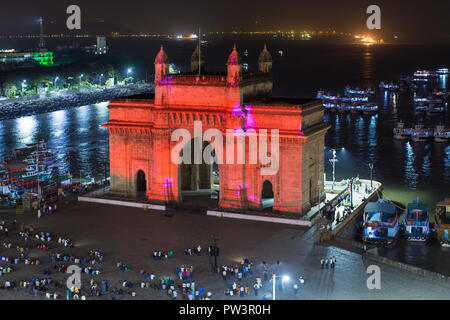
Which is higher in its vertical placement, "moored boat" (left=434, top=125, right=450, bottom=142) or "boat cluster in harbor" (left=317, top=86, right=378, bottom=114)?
"boat cluster in harbor" (left=317, top=86, right=378, bottom=114)

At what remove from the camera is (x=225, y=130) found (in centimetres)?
5794

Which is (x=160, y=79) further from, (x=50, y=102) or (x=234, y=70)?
(x=50, y=102)

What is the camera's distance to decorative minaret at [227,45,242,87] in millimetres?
57125

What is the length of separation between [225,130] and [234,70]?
15.7 feet

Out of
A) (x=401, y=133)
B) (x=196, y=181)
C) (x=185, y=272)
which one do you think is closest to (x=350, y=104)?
(x=401, y=133)

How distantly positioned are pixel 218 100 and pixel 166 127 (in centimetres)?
499

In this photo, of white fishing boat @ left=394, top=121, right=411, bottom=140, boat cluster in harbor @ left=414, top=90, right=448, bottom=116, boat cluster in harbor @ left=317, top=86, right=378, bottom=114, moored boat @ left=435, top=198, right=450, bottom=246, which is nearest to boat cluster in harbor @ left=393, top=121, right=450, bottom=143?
white fishing boat @ left=394, top=121, right=411, bottom=140

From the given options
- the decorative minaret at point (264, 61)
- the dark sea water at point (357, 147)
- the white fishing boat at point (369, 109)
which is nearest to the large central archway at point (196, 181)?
the decorative minaret at point (264, 61)

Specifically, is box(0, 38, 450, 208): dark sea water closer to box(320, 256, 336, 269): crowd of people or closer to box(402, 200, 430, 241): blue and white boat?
box(402, 200, 430, 241): blue and white boat

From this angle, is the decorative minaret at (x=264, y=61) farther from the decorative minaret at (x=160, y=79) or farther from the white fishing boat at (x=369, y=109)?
the white fishing boat at (x=369, y=109)

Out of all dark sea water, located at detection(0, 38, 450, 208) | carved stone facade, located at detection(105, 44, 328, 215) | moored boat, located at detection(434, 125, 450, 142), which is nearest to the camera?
carved stone facade, located at detection(105, 44, 328, 215)

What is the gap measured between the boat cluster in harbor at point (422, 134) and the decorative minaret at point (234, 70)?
69355mm

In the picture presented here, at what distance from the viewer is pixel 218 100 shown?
5847cm

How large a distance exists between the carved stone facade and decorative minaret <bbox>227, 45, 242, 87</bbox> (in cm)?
8
